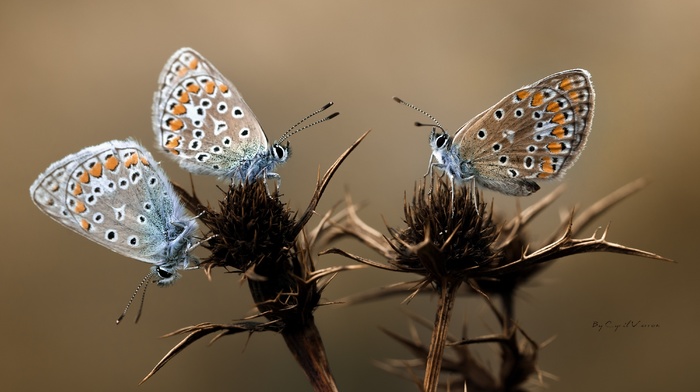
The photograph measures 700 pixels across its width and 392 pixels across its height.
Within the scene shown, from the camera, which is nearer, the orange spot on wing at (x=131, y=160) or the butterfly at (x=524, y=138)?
the butterfly at (x=524, y=138)

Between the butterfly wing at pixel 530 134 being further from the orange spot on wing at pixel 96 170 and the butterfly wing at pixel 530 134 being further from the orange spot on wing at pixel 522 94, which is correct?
the orange spot on wing at pixel 96 170

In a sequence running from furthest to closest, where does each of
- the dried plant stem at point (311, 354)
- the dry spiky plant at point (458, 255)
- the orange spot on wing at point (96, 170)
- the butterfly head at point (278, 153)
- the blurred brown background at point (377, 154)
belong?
the blurred brown background at point (377, 154) < the butterfly head at point (278, 153) < the orange spot on wing at point (96, 170) < the dried plant stem at point (311, 354) < the dry spiky plant at point (458, 255)

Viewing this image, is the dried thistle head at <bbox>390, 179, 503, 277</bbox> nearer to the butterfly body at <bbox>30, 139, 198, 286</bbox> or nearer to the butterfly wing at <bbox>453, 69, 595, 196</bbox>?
the butterfly wing at <bbox>453, 69, 595, 196</bbox>

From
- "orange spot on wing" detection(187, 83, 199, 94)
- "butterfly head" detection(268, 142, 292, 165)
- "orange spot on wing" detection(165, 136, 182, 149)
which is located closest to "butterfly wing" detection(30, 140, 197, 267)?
"orange spot on wing" detection(165, 136, 182, 149)

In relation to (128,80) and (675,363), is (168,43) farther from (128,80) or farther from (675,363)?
(675,363)

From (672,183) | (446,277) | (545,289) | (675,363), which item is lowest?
(675,363)

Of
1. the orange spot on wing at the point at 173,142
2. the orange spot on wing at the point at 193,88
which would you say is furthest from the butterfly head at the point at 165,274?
the orange spot on wing at the point at 193,88

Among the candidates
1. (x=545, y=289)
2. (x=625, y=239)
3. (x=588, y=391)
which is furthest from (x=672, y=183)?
(x=588, y=391)
